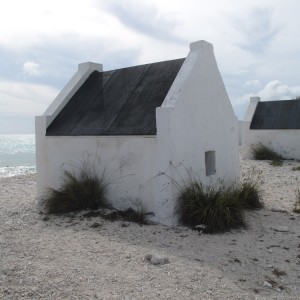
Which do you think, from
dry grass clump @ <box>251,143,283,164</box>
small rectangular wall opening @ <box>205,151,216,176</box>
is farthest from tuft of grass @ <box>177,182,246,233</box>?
dry grass clump @ <box>251,143,283,164</box>

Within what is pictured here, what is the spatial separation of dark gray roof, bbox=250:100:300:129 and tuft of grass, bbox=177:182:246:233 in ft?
47.7

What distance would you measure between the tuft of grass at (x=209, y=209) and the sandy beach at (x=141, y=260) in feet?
0.70

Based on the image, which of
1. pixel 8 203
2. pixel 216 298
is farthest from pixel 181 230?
pixel 8 203

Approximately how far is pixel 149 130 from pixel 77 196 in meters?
2.47

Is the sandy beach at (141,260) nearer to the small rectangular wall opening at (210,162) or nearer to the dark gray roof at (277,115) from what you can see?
the small rectangular wall opening at (210,162)

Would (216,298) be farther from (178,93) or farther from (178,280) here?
(178,93)

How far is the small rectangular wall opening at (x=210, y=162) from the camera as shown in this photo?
8.78 m

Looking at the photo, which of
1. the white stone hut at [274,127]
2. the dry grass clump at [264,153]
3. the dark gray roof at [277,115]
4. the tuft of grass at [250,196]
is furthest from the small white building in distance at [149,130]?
the dark gray roof at [277,115]

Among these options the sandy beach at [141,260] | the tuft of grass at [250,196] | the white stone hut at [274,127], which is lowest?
the sandy beach at [141,260]

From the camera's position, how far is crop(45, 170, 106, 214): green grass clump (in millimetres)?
8266

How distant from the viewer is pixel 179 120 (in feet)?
24.3

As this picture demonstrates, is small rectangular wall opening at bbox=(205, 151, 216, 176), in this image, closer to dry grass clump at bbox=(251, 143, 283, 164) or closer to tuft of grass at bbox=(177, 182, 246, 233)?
tuft of grass at bbox=(177, 182, 246, 233)

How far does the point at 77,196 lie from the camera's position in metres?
8.30

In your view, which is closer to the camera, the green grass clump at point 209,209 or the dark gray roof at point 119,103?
the green grass clump at point 209,209
